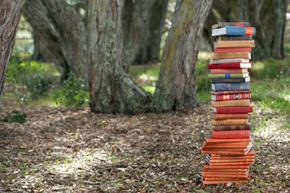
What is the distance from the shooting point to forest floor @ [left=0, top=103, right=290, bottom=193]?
6383 mm

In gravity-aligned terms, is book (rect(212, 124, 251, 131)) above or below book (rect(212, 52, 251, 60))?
below

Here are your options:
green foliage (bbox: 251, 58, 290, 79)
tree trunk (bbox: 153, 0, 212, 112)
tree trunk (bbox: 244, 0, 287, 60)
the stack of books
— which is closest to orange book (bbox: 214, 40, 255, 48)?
the stack of books

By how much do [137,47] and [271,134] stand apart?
8750 millimetres

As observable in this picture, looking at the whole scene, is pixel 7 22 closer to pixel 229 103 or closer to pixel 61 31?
pixel 229 103

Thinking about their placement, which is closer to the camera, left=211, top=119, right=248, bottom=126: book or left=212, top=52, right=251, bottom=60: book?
left=212, top=52, right=251, bottom=60: book

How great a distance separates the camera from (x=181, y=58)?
10.0 metres

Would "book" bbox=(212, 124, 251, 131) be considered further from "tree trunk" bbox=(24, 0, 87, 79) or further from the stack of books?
"tree trunk" bbox=(24, 0, 87, 79)

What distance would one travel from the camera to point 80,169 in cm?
705

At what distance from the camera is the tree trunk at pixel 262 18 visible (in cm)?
1653

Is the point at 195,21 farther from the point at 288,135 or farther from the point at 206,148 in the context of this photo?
the point at 206,148

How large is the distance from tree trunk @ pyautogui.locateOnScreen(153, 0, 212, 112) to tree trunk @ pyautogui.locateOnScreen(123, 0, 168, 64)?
5.68 meters

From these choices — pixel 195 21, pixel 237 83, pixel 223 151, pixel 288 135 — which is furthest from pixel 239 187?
pixel 195 21

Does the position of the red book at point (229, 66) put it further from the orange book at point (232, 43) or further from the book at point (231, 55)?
the orange book at point (232, 43)

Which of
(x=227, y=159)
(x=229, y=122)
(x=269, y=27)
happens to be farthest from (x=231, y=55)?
(x=269, y=27)
